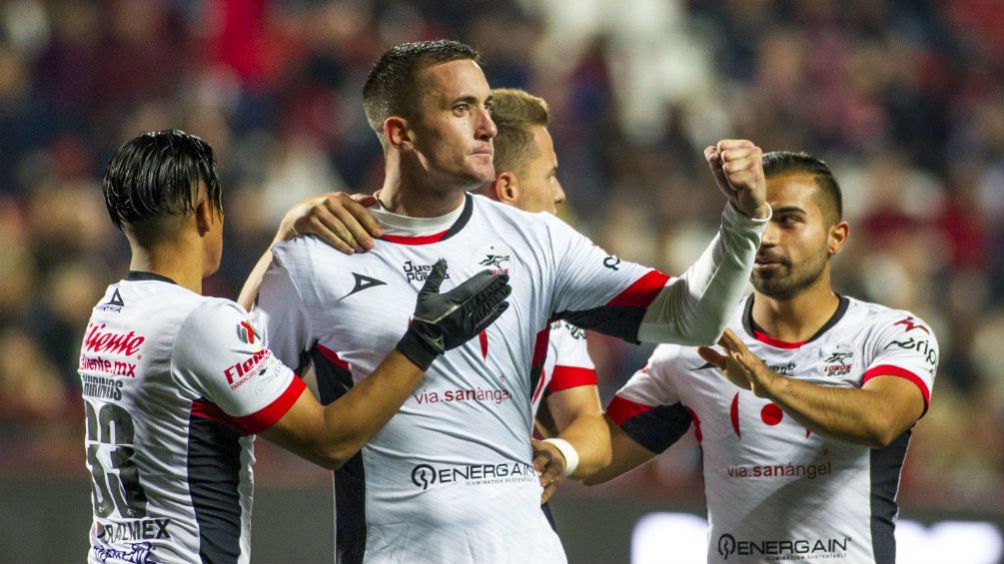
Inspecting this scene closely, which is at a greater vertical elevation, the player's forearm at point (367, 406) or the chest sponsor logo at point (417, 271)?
the chest sponsor logo at point (417, 271)

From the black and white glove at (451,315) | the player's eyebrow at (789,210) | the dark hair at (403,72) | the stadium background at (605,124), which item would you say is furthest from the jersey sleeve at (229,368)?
the stadium background at (605,124)

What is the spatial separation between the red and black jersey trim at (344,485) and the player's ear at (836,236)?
1762mm

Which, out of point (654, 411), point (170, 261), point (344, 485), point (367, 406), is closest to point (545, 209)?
point (654, 411)

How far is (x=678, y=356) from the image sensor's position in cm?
462

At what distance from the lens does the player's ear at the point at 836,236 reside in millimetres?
4625

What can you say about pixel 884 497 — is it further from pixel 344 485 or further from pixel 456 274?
pixel 344 485

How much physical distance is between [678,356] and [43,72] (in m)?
7.00

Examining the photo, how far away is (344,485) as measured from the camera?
385cm

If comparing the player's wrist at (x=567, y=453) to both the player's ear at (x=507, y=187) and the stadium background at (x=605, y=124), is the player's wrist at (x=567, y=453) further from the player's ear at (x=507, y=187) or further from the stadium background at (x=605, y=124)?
the stadium background at (x=605, y=124)

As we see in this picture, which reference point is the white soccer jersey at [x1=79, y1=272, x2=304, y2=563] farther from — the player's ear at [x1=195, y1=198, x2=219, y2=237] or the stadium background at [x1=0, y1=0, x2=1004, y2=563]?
the stadium background at [x1=0, y1=0, x2=1004, y2=563]

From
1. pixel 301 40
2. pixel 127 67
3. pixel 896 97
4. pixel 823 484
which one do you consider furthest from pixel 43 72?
pixel 823 484

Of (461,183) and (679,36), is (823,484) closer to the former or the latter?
(461,183)

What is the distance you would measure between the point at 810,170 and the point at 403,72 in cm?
148

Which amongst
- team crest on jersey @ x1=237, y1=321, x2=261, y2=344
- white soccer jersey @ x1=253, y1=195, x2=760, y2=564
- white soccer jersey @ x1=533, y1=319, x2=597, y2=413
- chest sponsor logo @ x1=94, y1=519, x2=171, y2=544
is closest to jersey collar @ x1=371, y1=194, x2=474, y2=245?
white soccer jersey @ x1=253, y1=195, x2=760, y2=564
